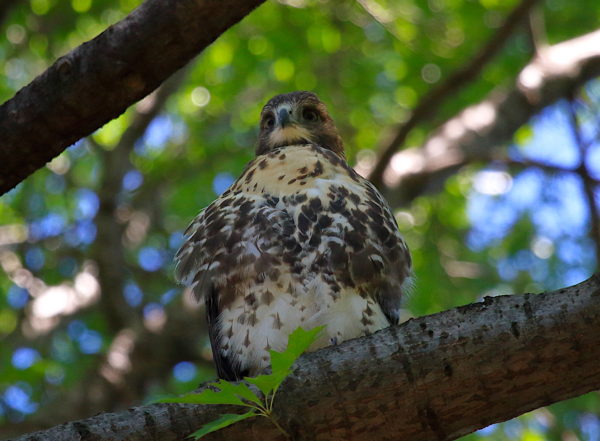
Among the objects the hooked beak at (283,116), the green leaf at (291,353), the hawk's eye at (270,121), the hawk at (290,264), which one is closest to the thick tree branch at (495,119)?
the hawk's eye at (270,121)

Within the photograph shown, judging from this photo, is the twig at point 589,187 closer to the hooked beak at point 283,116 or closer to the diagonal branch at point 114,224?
the hooked beak at point 283,116

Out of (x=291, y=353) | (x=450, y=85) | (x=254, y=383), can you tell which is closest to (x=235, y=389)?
(x=254, y=383)

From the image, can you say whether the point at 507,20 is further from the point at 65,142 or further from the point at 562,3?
the point at 65,142

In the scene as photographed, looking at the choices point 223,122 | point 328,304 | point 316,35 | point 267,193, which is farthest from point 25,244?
point 328,304

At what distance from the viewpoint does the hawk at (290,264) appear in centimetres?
345

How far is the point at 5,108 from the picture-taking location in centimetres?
320

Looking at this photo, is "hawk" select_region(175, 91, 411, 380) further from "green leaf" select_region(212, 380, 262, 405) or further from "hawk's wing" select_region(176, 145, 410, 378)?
"green leaf" select_region(212, 380, 262, 405)

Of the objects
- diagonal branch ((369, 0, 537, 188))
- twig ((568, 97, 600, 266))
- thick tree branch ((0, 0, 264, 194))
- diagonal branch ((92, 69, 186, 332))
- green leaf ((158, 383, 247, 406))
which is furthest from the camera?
diagonal branch ((92, 69, 186, 332))

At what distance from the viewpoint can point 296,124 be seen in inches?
187

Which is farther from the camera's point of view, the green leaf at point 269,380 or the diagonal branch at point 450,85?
the diagonal branch at point 450,85

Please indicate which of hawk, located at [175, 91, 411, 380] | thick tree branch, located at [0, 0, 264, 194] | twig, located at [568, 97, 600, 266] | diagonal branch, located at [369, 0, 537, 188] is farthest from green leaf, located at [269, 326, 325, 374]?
diagonal branch, located at [369, 0, 537, 188]

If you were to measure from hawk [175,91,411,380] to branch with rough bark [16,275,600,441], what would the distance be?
855mm

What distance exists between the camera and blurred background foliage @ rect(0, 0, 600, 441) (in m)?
6.35

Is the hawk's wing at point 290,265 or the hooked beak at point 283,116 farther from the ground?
the hooked beak at point 283,116
